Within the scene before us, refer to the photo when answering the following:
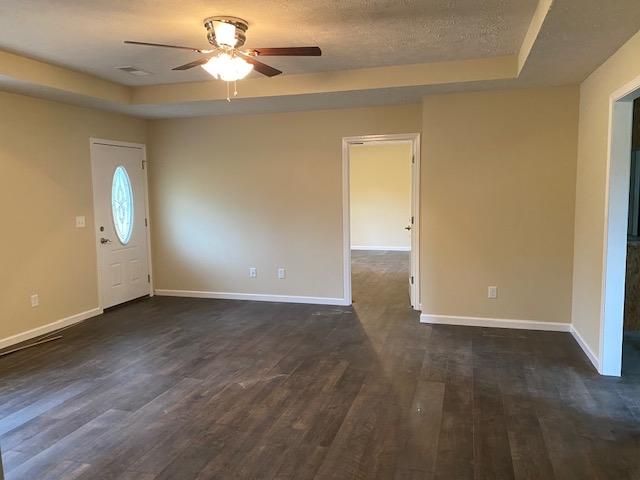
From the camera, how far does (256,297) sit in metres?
6.27

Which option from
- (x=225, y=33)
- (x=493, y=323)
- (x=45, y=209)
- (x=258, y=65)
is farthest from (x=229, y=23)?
(x=493, y=323)

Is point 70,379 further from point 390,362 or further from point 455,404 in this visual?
point 455,404

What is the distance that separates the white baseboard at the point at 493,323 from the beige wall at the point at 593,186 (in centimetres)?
21

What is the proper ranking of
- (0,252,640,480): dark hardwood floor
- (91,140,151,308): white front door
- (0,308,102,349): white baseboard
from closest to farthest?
(0,252,640,480): dark hardwood floor
(0,308,102,349): white baseboard
(91,140,151,308): white front door

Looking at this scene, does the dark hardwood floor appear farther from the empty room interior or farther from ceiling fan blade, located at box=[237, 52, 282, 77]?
ceiling fan blade, located at box=[237, 52, 282, 77]

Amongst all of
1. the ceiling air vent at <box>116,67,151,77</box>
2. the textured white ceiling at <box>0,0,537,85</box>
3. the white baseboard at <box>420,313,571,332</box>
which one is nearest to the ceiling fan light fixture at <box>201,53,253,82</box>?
the textured white ceiling at <box>0,0,537,85</box>

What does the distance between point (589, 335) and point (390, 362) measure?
1738 mm

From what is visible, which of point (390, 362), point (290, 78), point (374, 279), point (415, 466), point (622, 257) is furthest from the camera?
point (374, 279)

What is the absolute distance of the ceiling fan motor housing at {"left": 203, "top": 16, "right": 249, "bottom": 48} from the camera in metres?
3.11

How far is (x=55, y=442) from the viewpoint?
275cm

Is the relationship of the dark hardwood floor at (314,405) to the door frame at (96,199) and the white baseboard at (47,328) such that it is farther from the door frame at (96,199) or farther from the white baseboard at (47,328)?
the door frame at (96,199)

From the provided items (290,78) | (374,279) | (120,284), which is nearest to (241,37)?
(290,78)

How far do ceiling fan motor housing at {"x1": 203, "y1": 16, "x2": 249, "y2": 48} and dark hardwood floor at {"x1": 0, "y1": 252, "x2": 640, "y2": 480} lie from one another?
2517mm

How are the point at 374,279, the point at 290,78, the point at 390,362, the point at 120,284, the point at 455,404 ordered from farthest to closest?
1. the point at 374,279
2. the point at 120,284
3. the point at 290,78
4. the point at 390,362
5. the point at 455,404
